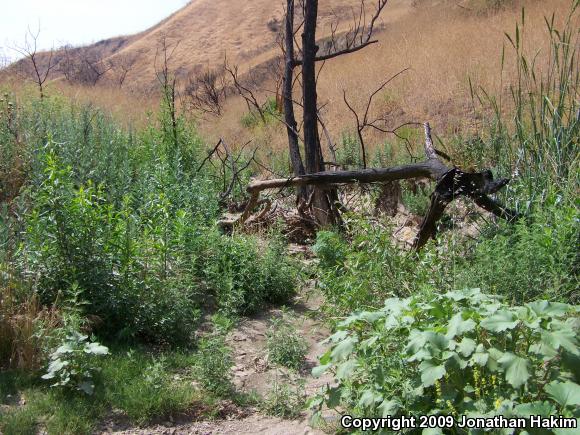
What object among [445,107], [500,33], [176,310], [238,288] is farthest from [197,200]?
[500,33]

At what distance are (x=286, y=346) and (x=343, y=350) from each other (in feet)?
5.11

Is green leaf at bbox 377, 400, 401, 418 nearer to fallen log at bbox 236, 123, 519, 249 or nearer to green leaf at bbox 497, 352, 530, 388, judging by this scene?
green leaf at bbox 497, 352, 530, 388

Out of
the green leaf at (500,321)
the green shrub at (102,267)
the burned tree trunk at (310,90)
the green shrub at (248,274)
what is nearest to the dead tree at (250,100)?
the burned tree trunk at (310,90)

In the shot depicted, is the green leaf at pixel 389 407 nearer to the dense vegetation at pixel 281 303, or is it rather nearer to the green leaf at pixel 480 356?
the dense vegetation at pixel 281 303

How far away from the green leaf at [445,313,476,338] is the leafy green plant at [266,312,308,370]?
5.81 ft

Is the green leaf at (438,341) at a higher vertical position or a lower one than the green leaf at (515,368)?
higher

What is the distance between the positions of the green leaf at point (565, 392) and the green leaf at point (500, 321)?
30 centimetres

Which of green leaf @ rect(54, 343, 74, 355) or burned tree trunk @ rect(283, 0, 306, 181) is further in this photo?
burned tree trunk @ rect(283, 0, 306, 181)

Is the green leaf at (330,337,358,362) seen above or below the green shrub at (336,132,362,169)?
below

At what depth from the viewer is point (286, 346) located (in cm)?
468

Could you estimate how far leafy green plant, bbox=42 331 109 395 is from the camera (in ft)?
12.7

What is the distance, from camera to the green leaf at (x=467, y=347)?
295 cm

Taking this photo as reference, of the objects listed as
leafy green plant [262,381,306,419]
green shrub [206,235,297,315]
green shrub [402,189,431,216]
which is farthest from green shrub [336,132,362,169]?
leafy green plant [262,381,306,419]

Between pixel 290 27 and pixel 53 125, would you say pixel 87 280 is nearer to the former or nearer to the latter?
Answer: pixel 53 125
